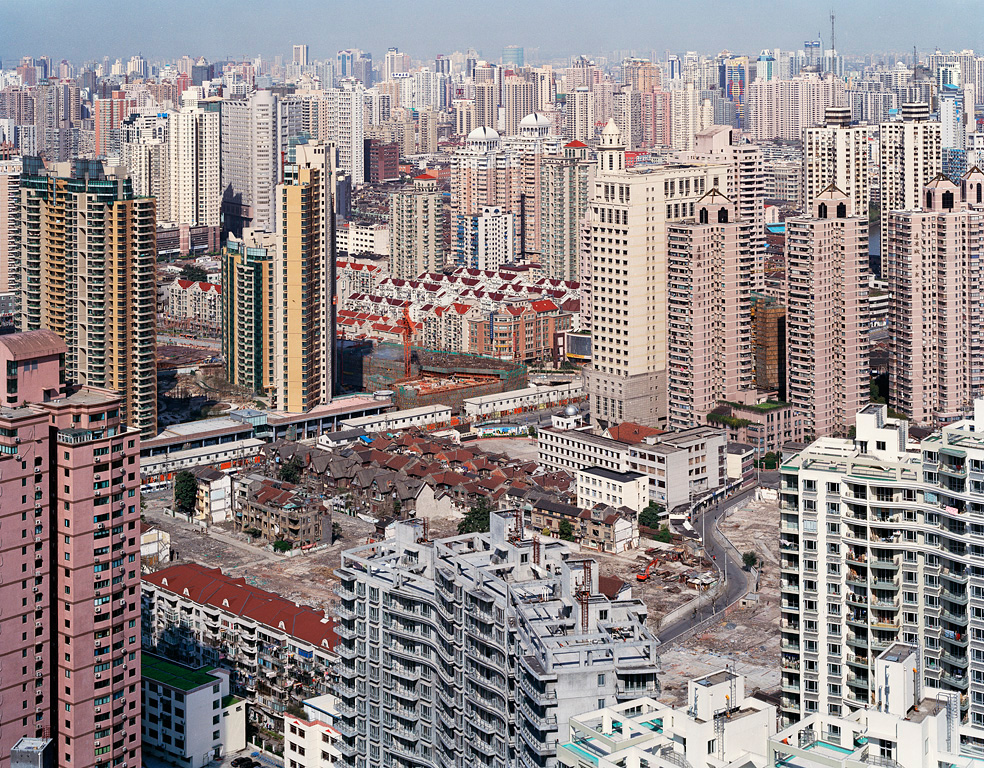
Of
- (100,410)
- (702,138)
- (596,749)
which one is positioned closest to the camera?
(596,749)

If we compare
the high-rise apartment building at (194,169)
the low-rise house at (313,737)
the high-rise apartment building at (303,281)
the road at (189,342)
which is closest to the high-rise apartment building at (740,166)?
the high-rise apartment building at (303,281)

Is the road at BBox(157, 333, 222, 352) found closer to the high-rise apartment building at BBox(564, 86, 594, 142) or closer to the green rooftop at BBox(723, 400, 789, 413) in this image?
the green rooftop at BBox(723, 400, 789, 413)

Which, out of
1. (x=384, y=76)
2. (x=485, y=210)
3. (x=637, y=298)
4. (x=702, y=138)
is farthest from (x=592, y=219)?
(x=384, y=76)

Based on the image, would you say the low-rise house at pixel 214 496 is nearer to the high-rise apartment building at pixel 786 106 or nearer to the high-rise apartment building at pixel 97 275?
the high-rise apartment building at pixel 97 275

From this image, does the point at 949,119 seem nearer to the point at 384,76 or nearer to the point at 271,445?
the point at 271,445

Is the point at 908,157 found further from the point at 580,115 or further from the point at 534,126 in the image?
the point at 580,115

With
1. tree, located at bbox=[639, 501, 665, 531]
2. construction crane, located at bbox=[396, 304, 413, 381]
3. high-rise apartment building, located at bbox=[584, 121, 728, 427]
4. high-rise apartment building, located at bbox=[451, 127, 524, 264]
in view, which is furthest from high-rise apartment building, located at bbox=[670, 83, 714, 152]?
tree, located at bbox=[639, 501, 665, 531]
